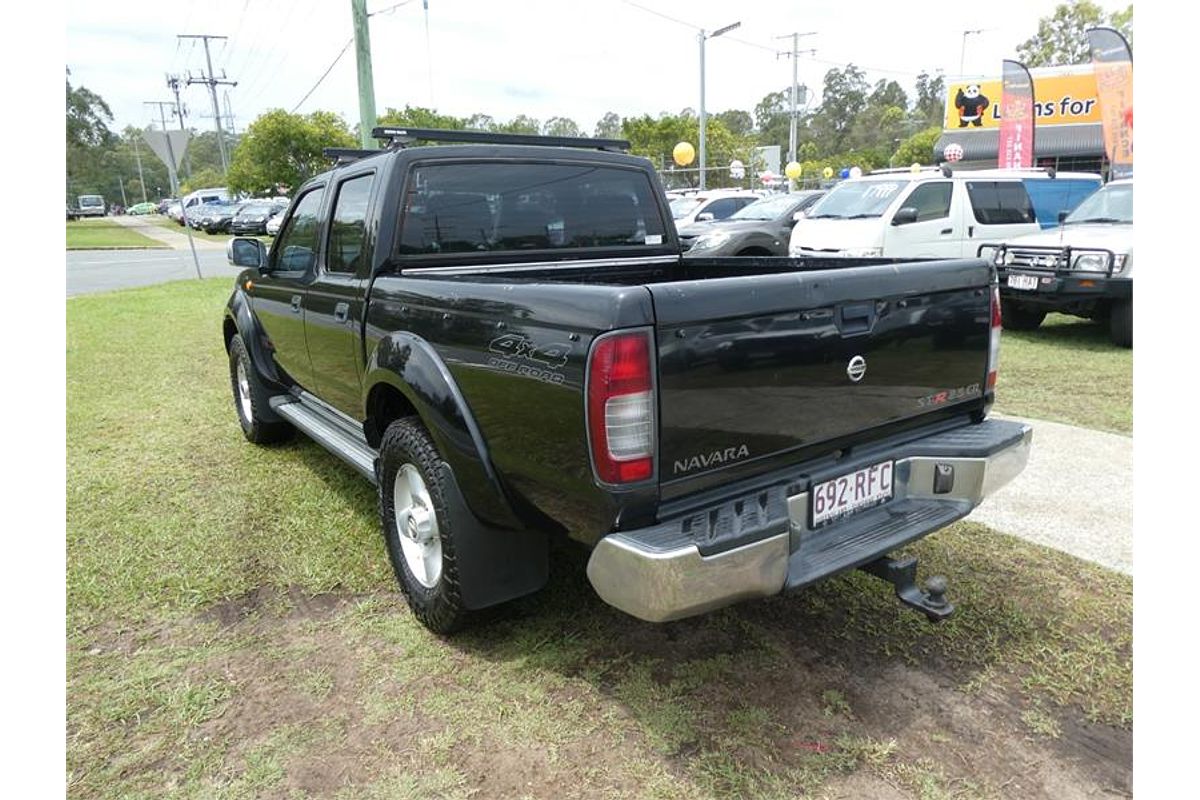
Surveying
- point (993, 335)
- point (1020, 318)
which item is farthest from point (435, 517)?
point (1020, 318)

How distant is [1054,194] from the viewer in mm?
11734

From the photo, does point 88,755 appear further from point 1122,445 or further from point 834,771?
point 1122,445

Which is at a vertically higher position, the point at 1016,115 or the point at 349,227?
the point at 1016,115

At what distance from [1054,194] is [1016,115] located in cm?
798

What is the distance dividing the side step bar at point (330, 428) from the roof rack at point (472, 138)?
55.0 inches

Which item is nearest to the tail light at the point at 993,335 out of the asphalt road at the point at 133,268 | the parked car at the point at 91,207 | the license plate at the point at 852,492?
the license plate at the point at 852,492

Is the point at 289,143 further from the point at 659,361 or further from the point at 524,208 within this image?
the point at 659,361

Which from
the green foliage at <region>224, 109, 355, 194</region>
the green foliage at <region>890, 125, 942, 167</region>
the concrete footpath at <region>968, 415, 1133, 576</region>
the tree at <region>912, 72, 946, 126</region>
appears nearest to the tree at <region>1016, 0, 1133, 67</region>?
the green foliage at <region>890, 125, 942, 167</region>

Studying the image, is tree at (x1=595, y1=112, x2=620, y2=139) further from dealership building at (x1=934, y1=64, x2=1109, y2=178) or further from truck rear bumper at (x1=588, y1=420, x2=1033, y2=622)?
truck rear bumper at (x1=588, y1=420, x2=1033, y2=622)

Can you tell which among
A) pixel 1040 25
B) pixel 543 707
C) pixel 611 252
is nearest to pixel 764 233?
pixel 611 252

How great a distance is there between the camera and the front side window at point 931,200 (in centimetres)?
993

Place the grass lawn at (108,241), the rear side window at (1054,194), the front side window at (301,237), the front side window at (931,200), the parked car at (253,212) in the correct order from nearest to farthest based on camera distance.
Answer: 1. the front side window at (301,237)
2. the front side window at (931,200)
3. the rear side window at (1054,194)
4. the parked car at (253,212)
5. the grass lawn at (108,241)

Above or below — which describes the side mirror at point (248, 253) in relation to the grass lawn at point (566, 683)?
above

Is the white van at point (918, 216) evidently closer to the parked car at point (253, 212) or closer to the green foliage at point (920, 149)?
the parked car at point (253, 212)
